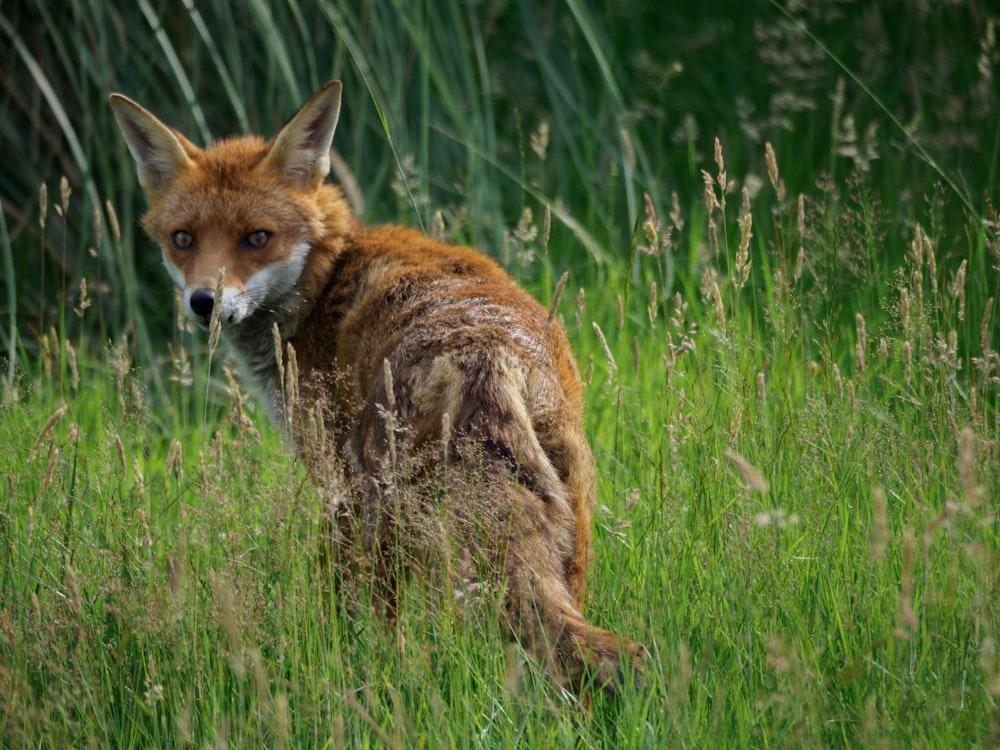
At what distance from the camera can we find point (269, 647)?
10.2 feet

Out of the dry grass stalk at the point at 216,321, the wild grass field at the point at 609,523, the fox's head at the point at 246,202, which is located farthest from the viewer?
the fox's head at the point at 246,202

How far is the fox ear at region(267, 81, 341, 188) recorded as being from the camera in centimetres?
446

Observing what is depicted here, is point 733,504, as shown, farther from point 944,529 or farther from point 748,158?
point 748,158

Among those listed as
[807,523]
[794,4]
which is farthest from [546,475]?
[794,4]

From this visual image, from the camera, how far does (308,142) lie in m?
4.62

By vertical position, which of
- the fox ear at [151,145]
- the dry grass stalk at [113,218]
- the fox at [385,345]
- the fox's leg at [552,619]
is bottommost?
the fox's leg at [552,619]

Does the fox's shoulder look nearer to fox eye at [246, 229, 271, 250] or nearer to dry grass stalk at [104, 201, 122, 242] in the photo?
fox eye at [246, 229, 271, 250]

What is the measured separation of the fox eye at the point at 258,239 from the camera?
176 inches

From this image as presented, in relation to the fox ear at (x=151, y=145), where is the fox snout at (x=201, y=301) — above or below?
below

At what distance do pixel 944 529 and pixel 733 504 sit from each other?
69 centimetres

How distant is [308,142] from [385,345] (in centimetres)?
137

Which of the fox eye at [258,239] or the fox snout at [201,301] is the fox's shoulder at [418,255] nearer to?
the fox eye at [258,239]

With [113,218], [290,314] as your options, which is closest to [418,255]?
[290,314]

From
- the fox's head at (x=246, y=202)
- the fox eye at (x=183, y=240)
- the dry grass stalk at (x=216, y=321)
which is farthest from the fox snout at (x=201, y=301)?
the dry grass stalk at (x=216, y=321)
